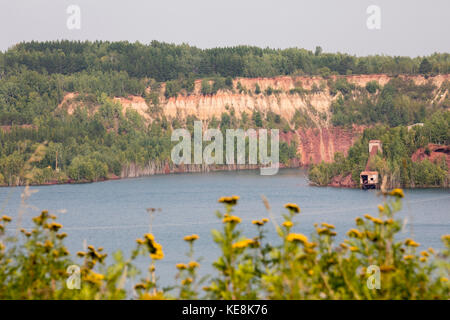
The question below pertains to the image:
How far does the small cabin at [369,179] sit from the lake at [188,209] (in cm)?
386

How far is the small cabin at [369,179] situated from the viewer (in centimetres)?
11006

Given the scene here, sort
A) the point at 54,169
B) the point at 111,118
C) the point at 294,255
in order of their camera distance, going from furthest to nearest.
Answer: the point at 111,118
the point at 54,169
the point at 294,255

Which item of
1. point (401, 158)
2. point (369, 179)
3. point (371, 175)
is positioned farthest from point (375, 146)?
point (401, 158)

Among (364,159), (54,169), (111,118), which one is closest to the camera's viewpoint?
(364,159)

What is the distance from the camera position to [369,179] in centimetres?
11062

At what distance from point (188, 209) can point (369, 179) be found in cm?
3567

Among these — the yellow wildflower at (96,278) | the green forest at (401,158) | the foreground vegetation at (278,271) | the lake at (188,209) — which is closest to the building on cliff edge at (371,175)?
the green forest at (401,158)

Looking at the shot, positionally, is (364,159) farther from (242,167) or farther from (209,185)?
(242,167)

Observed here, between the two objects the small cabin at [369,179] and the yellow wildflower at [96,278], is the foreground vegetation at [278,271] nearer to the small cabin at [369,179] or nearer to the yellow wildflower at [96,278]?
the yellow wildflower at [96,278]

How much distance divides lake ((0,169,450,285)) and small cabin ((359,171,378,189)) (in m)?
3.86

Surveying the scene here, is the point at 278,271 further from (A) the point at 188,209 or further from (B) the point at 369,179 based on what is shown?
(B) the point at 369,179

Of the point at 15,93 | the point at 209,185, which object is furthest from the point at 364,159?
the point at 15,93

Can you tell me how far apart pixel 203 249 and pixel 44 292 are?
130 ft
